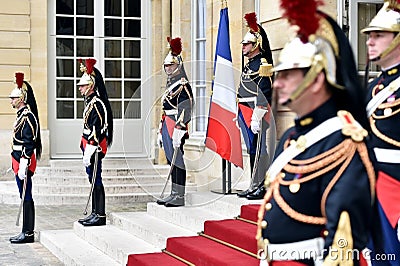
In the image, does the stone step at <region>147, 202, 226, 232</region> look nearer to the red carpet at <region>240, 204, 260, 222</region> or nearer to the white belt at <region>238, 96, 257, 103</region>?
the red carpet at <region>240, 204, 260, 222</region>

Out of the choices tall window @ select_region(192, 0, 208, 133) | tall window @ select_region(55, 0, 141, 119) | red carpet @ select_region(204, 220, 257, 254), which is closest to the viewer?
red carpet @ select_region(204, 220, 257, 254)

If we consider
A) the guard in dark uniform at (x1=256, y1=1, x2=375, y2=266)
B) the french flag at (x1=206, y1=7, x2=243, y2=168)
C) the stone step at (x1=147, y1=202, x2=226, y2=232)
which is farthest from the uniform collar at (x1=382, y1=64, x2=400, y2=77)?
the french flag at (x1=206, y1=7, x2=243, y2=168)

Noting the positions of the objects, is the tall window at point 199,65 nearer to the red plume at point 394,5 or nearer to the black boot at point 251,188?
the black boot at point 251,188

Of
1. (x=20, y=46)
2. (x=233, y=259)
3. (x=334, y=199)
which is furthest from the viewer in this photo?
(x=20, y=46)

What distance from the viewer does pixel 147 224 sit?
804cm

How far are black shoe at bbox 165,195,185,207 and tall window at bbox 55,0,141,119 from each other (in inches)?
218

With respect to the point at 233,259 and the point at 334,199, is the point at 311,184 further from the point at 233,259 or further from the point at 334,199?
the point at 233,259

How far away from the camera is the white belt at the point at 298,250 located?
2.90m

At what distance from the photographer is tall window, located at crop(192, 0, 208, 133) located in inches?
422

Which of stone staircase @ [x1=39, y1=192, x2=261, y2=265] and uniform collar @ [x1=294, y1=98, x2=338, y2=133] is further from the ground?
uniform collar @ [x1=294, y1=98, x2=338, y2=133]

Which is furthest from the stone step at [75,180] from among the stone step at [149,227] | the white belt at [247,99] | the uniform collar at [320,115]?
the uniform collar at [320,115]

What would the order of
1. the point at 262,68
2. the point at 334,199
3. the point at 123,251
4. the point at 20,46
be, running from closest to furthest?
the point at 334,199 → the point at 123,251 → the point at 262,68 → the point at 20,46

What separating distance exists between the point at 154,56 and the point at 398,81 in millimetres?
10145

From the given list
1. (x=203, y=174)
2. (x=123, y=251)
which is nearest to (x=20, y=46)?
(x=203, y=174)
